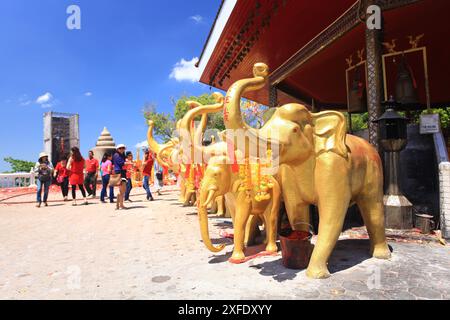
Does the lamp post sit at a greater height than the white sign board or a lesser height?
lesser

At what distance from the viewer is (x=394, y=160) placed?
16.7 feet

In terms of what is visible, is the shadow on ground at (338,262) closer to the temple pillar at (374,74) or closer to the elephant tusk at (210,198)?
the elephant tusk at (210,198)

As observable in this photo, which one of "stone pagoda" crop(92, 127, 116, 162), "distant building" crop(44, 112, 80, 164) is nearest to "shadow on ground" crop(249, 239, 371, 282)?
"stone pagoda" crop(92, 127, 116, 162)

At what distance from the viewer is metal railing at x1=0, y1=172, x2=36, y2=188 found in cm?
1891

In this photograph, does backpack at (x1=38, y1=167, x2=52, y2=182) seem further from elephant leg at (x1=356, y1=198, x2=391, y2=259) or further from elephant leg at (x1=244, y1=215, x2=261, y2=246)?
elephant leg at (x1=356, y1=198, x2=391, y2=259)

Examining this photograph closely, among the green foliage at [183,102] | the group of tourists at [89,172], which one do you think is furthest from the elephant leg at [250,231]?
the green foliage at [183,102]

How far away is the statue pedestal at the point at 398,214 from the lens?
16.1ft

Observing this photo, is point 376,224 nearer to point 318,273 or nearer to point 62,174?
point 318,273

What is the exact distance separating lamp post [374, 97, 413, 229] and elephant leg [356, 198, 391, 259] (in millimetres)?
1390

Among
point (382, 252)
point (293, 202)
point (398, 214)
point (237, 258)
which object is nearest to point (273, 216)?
point (293, 202)

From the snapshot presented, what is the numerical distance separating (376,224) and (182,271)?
8.24 feet
